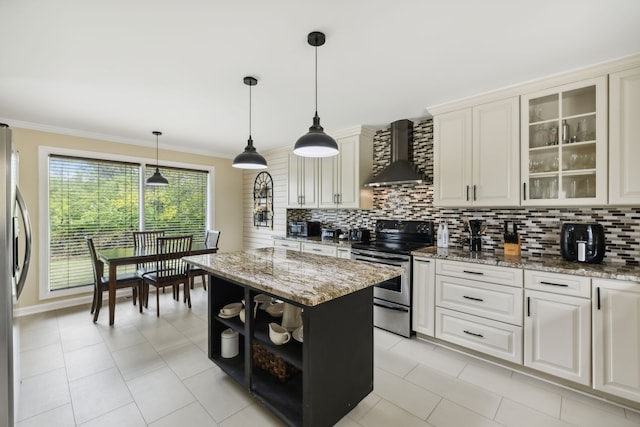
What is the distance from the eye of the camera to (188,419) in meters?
1.82

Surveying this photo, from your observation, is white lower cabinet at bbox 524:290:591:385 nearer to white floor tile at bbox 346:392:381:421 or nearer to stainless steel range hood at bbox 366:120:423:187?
white floor tile at bbox 346:392:381:421

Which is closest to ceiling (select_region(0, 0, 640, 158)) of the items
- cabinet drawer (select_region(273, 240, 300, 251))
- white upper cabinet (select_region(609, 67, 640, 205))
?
white upper cabinet (select_region(609, 67, 640, 205))

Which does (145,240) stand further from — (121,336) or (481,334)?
(481,334)

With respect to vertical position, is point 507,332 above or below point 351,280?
below

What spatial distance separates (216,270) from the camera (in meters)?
1.89

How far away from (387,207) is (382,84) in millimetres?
1772

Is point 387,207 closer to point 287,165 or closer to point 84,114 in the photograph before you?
point 287,165

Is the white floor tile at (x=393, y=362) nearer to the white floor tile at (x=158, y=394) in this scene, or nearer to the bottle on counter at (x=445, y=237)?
the bottle on counter at (x=445, y=237)

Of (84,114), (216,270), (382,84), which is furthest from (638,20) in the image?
(84,114)

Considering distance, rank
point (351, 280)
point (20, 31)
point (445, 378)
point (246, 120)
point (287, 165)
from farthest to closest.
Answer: point (287, 165) → point (246, 120) → point (445, 378) → point (20, 31) → point (351, 280)

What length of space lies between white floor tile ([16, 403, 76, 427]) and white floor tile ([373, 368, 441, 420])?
2050 millimetres

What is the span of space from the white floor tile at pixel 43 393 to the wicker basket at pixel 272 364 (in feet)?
4.31

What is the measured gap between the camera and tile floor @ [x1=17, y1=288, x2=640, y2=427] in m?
1.83

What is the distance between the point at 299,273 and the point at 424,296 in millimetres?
1625
